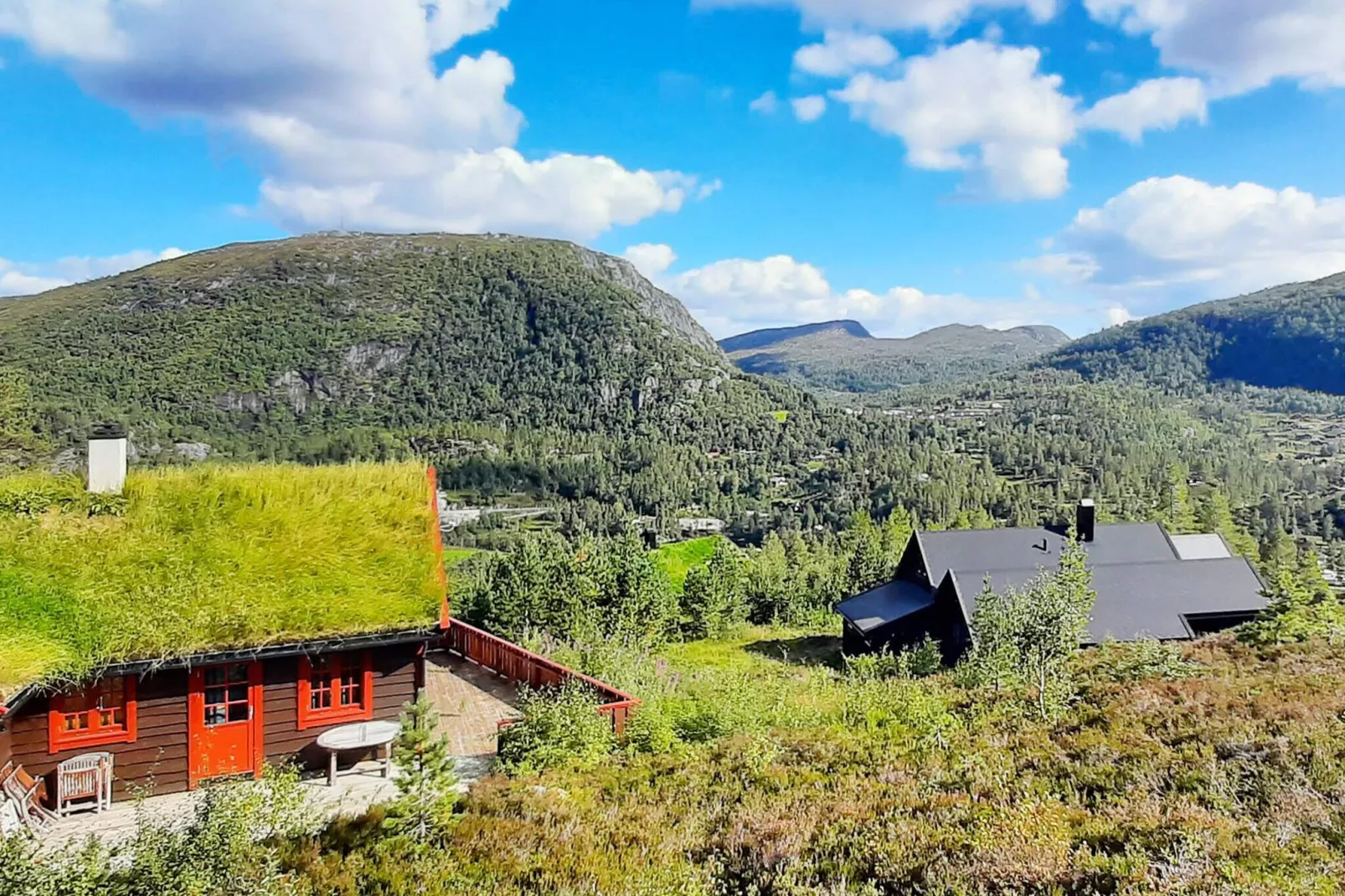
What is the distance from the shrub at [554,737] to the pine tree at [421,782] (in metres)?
3.10

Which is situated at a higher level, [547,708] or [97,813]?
[547,708]

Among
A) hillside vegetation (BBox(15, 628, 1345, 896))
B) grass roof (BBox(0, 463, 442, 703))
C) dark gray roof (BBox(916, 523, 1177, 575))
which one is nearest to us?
hillside vegetation (BBox(15, 628, 1345, 896))

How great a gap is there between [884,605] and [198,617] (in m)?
26.7

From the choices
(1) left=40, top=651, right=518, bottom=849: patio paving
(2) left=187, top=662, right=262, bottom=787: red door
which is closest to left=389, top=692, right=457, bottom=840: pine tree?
(1) left=40, top=651, right=518, bottom=849: patio paving

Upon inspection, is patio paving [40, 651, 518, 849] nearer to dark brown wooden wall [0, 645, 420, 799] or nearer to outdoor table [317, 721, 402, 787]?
outdoor table [317, 721, 402, 787]

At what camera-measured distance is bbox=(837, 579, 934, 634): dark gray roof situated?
30562 millimetres

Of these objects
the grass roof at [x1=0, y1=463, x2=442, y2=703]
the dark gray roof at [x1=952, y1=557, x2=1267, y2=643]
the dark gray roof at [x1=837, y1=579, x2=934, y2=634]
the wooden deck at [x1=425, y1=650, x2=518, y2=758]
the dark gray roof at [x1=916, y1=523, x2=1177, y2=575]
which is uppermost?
the grass roof at [x1=0, y1=463, x2=442, y2=703]

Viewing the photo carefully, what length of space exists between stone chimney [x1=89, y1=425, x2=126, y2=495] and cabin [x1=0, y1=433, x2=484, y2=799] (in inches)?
0.9

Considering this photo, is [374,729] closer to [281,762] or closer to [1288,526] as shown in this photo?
[281,762]

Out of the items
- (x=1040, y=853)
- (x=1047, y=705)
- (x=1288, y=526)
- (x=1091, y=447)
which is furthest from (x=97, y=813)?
(x=1091, y=447)

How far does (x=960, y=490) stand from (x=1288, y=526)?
4392 centimetres

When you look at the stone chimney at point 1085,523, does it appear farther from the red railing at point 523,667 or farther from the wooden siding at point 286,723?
the wooden siding at point 286,723

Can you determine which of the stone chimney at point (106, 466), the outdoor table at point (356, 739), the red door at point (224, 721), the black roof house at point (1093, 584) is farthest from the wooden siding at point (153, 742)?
the black roof house at point (1093, 584)

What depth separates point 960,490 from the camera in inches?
4724
